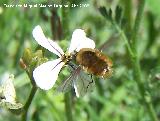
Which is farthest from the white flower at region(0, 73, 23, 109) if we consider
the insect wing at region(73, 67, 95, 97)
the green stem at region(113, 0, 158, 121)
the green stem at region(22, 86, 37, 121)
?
the green stem at region(113, 0, 158, 121)

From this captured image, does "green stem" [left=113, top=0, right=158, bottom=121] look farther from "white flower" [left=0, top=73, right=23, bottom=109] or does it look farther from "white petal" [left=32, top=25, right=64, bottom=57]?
"white flower" [left=0, top=73, right=23, bottom=109]

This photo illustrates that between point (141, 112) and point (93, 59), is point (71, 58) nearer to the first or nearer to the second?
point (93, 59)

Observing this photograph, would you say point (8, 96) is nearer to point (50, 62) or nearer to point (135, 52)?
point (50, 62)

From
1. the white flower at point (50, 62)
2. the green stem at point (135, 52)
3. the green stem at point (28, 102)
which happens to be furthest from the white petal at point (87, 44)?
the green stem at point (135, 52)

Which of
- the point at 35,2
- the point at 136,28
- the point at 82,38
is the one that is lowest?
the point at 82,38

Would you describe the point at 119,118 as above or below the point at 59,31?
below

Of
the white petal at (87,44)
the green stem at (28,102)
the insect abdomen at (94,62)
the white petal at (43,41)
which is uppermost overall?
the white petal at (43,41)

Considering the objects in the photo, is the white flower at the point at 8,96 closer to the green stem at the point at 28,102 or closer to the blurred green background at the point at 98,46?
the green stem at the point at 28,102

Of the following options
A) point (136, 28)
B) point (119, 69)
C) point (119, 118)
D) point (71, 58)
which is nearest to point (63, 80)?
point (71, 58)
